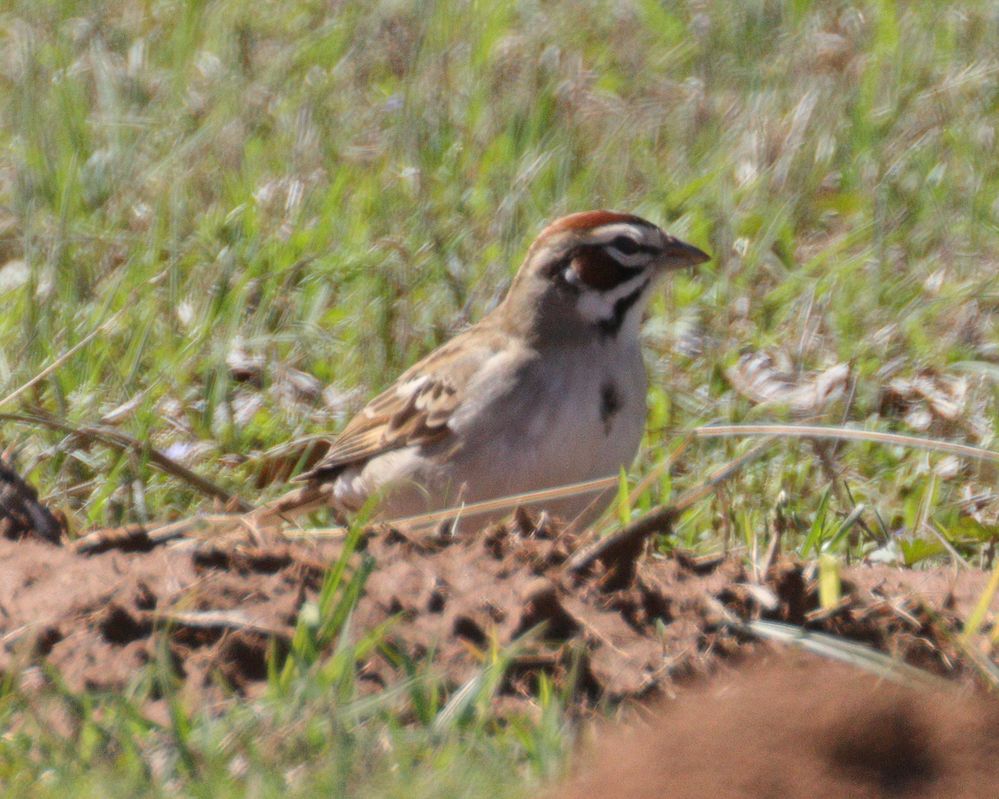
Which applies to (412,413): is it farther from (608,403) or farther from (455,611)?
(455,611)

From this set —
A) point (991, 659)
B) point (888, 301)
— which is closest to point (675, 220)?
point (888, 301)

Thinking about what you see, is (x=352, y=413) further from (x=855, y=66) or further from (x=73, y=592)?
(x=855, y=66)

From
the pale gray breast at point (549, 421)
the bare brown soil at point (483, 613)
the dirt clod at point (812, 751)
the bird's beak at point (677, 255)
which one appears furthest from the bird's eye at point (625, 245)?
the dirt clod at point (812, 751)

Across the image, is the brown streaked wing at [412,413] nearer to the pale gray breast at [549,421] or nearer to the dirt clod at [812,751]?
the pale gray breast at [549,421]

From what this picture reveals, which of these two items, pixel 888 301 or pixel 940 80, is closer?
pixel 888 301

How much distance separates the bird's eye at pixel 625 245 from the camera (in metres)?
5.55

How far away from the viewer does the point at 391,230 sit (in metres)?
7.47

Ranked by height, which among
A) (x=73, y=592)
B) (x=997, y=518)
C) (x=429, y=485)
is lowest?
(x=997, y=518)

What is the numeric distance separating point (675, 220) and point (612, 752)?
5.33 meters

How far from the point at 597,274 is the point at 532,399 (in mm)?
601

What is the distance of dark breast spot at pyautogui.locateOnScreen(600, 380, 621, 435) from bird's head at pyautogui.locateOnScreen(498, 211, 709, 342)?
279 millimetres

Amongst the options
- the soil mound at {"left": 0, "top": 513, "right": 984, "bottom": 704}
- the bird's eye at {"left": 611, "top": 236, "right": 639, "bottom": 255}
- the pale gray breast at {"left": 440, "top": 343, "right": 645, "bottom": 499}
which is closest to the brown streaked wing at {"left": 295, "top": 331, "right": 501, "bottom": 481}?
the pale gray breast at {"left": 440, "top": 343, "right": 645, "bottom": 499}

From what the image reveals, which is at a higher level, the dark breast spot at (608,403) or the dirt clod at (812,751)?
the dirt clod at (812,751)

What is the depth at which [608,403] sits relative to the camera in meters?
5.20
